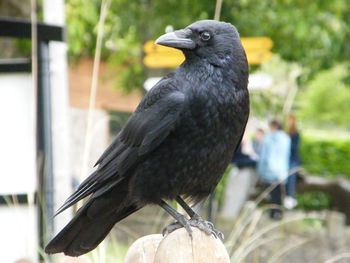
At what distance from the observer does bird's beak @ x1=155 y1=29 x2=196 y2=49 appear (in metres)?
2.52

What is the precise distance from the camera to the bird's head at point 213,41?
8.41 feet

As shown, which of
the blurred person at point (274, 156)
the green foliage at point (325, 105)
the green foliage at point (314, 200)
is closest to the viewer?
the blurred person at point (274, 156)

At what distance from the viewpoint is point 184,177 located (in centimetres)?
259

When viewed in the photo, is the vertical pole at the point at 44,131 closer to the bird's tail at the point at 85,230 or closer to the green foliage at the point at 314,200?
the bird's tail at the point at 85,230

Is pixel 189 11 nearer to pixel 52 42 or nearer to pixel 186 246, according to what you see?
pixel 52 42

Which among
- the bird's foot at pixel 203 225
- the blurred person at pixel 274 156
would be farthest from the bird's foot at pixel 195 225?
the blurred person at pixel 274 156

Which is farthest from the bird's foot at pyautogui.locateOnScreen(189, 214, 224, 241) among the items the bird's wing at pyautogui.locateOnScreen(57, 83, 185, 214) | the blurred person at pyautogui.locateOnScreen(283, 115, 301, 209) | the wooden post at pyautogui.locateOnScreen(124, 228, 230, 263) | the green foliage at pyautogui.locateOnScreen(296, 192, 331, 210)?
the green foliage at pyautogui.locateOnScreen(296, 192, 331, 210)

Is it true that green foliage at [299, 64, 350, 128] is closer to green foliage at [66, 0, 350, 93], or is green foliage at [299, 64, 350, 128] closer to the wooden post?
green foliage at [66, 0, 350, 93]

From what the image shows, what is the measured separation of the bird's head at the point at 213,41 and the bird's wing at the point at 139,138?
198mm

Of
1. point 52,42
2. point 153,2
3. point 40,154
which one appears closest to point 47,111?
point 40,154

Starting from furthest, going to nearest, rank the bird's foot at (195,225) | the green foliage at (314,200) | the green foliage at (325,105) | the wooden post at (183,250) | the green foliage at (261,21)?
the green foliage at (325,105) → the green foliage at (314,200) → the green foliage at (261,21) → the bird's foot at (195,225) → the wooden post at (183,250)

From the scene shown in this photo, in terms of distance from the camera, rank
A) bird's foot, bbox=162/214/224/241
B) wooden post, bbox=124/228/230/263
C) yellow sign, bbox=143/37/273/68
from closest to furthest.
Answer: wooden post, bbox=124/228/230/263 < bird's foot, bbox=162/214/224/241 < yellow sign, bbox=143/37/273/68

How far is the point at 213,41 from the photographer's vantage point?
2578mm

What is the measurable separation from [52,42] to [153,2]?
13.2 feet
